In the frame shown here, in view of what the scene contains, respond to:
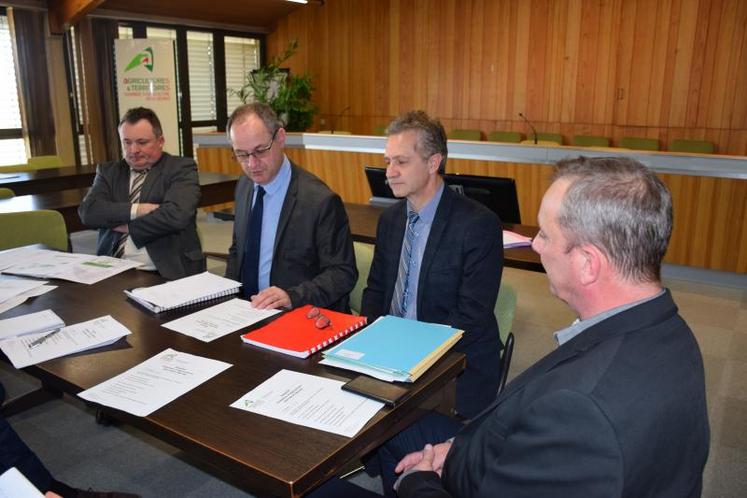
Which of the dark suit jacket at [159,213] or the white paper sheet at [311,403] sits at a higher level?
the dark suit jacket at [159,213]

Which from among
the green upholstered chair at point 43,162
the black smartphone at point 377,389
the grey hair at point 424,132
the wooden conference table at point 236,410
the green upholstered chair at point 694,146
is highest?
the grey hair at point 424,132

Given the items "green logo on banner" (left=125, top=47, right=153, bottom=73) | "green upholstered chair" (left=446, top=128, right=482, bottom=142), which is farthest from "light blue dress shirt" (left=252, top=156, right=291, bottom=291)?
"green upholstered chair" (left=446, top=128, right=482, bottom=142)

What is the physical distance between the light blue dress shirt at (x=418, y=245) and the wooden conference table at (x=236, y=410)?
63 centimetres

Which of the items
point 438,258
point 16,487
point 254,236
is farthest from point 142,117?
point 16,487

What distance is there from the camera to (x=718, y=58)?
22.9ft

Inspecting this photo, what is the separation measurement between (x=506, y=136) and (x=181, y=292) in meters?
6.83

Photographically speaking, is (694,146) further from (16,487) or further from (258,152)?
(16,487)

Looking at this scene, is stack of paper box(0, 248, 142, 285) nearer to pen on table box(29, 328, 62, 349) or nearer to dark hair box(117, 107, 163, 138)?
pen on table box(29, 328, 62, 349)

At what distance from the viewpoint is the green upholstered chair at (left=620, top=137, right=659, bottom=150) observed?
23.5 feet

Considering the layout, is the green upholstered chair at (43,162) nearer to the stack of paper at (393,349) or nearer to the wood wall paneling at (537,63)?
the stack of paper at (393,349)

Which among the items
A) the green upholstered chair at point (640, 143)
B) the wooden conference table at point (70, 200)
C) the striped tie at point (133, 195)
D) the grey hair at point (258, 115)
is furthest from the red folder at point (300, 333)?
the green upholstered chair at point (640, 143)

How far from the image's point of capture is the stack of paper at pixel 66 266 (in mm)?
2293

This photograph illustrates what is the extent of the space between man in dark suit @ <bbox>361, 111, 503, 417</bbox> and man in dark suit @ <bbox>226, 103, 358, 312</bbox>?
18cm

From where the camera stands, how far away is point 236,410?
1.31 meters
